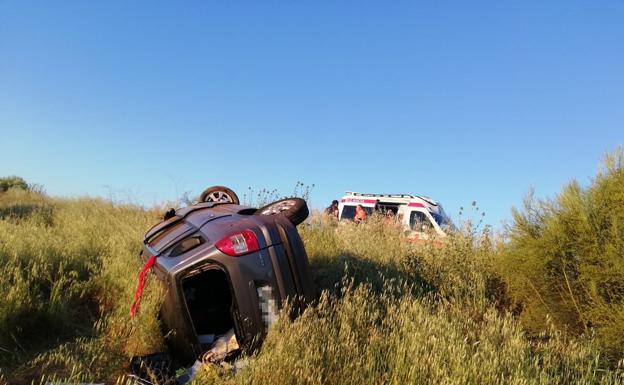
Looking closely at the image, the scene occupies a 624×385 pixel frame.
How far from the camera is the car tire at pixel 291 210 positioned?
472 cm

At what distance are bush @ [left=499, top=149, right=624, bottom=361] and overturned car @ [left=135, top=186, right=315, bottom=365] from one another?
2654 millimetres

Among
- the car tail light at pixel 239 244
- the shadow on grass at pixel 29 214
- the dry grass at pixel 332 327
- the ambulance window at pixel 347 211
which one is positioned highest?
the ambulance window at pixel 347 211

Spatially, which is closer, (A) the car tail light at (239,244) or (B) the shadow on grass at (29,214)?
(A) the car tail light at (239,244)

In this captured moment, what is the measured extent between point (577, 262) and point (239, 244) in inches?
137

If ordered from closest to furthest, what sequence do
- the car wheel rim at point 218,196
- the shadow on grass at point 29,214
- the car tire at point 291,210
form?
the car tire at point 291,210 → the car wheel rim at point 218,196 → the shadow on grass at point 29,214

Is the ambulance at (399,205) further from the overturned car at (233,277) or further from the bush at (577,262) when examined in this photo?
the overturned car at (233,277)

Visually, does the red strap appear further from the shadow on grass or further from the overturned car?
the shadow on grass

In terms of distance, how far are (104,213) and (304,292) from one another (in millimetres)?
8015

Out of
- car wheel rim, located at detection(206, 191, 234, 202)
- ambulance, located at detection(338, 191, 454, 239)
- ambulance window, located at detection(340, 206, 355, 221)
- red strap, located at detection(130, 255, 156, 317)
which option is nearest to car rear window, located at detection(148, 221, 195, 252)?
red strap, located at detection(130, 255, 156, 317)

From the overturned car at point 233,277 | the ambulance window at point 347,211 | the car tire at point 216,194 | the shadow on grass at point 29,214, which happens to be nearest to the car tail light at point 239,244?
the overturned car at point 233,277

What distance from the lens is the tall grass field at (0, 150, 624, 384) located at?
3039 millimetres

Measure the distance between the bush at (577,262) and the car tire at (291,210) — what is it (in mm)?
2545

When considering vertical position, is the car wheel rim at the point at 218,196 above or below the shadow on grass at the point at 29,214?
Answer: above

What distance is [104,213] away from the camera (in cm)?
1030
